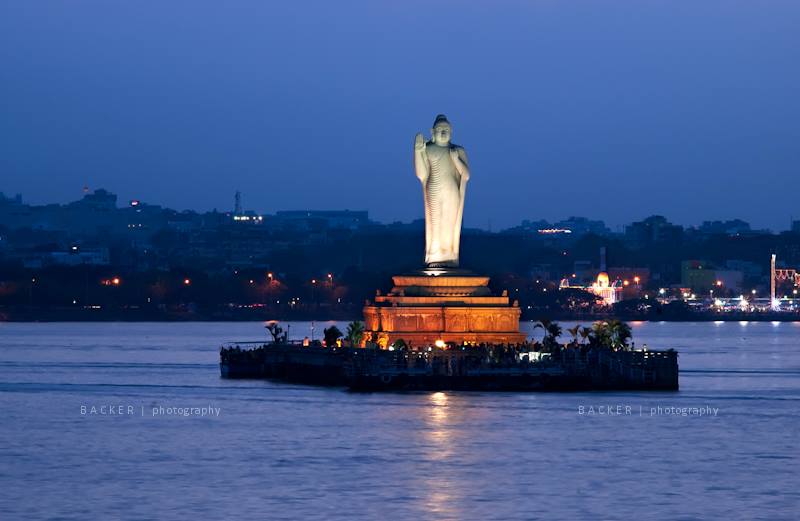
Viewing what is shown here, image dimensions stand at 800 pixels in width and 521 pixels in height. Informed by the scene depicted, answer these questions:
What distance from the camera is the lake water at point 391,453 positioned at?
27359 mm

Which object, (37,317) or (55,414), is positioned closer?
(55,414)

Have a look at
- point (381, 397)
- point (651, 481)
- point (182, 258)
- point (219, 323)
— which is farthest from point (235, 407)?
point (182, 258)

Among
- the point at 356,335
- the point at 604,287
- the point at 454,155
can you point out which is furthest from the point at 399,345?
the point at 604,287

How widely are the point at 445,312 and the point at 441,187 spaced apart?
2962mm

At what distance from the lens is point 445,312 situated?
46156mm

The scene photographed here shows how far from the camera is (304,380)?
4912 cm

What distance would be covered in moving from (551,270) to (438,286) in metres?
125

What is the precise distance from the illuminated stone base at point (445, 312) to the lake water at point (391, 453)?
2299mm

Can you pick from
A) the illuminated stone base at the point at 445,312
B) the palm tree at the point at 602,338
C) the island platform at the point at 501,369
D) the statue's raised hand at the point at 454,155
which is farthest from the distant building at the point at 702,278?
the island platform at the point at 501,369

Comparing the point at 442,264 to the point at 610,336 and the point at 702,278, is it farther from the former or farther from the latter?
the point at 702,278

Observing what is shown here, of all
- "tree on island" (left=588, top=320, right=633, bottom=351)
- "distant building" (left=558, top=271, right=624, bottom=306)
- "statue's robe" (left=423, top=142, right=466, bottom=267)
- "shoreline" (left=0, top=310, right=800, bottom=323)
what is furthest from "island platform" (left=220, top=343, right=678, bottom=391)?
"distant building" (left=558, top=271, right=624, bottom=306)

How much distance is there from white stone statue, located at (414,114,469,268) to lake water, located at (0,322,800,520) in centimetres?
410

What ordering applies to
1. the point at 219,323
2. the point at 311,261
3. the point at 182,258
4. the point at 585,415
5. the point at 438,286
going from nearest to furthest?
the point at 585,415, the point at 438,286, the point at 219,323, the point at 311,261, the point at 182,258

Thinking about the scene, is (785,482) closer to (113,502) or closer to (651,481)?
(651,481)
